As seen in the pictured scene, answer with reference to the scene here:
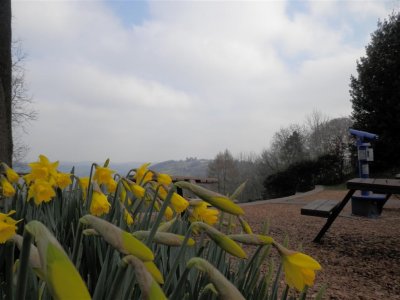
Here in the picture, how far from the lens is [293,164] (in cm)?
1538

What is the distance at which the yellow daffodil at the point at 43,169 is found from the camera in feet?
4.72

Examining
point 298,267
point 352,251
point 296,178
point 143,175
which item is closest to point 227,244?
point 298,267

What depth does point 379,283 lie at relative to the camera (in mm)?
2596

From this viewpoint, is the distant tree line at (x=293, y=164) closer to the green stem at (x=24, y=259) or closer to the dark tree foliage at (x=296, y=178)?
the dark tree foliage at (x=296, y=178)

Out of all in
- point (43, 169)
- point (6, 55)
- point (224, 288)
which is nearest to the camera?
point (224, 288)

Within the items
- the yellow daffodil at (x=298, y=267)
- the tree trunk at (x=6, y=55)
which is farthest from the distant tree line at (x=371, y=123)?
the yellow daffodil at (x=298, y=267)

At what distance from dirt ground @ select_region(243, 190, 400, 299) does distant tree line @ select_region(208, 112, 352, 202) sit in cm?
930

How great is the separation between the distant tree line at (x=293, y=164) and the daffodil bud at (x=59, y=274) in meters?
15.3

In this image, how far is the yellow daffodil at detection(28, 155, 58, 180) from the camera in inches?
56.6

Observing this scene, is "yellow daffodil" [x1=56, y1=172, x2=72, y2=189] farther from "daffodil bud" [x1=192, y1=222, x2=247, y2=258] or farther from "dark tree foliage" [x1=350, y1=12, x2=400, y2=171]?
"dark tree foliage" [x1=350, y1=12, x2=400, y2=171]

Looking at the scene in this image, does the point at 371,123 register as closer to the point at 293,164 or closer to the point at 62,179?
the point at 293,164

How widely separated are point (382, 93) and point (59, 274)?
16.2 m

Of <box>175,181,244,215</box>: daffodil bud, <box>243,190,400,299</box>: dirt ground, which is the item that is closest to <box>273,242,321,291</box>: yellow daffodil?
<box>175,181,244,215</box>: daffodil bud

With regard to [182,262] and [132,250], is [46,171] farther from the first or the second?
[132,250]
